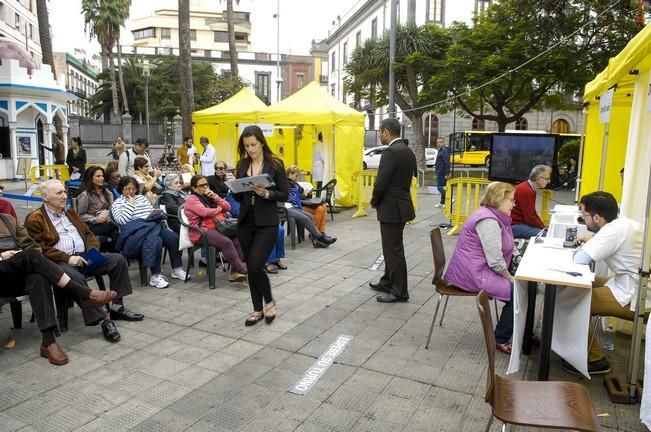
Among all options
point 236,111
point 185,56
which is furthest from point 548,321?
point 185,56

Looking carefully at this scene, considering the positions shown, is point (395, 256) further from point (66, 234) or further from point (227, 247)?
point (66, 234)

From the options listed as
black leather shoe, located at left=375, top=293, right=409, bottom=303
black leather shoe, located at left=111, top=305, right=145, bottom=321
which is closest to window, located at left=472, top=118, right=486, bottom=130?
black leather shoe, located at left=375, top=293, right=409, bottom=303

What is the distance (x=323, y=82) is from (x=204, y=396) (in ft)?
229

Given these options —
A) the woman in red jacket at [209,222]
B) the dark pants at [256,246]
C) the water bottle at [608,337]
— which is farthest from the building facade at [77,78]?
the water bottle at [608,337]

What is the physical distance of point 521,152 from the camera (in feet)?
45.3

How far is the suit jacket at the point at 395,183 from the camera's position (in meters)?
5.57

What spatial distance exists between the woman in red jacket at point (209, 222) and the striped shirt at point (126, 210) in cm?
50

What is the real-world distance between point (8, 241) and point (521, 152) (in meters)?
12.2

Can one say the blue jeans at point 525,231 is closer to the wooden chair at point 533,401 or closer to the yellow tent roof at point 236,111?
the wooden chair at point 533,401

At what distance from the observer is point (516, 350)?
3762 mm

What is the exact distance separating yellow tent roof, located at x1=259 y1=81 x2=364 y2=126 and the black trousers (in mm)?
8298

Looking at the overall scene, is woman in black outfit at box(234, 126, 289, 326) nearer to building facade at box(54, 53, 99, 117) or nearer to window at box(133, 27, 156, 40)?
building facade at box(54, 53, 99, 117)

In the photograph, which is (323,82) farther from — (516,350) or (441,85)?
(516,350)

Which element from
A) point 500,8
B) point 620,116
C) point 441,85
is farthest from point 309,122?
point 500,8
